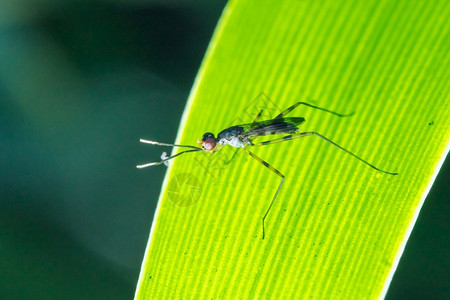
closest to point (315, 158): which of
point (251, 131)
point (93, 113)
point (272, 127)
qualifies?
point (272, 127)

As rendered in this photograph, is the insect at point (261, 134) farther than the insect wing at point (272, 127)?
No

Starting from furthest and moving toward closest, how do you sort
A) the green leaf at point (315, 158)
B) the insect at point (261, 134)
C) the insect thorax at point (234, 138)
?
1. the insect thorax at point (234, 138)
2. the insect at point (261, 134)
3. the green leaf at point (315, 158)

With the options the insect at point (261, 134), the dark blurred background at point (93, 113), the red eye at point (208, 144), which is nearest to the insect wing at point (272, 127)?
the insect at point (261, 134)

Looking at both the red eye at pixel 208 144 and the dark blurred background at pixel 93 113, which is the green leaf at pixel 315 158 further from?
the dark blurred background at pixel 93 113

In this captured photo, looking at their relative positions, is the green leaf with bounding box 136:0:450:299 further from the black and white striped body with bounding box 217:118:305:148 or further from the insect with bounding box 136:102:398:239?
the black and white striped body with bounding box 217:118:305:148

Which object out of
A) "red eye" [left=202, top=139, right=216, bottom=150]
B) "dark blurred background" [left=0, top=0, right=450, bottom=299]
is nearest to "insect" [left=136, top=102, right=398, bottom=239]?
"red eye" [left=202, top=139, right=216, bottom=150]

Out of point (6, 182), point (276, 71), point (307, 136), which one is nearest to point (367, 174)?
point (307, 136)

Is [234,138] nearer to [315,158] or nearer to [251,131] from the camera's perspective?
[251,131]
